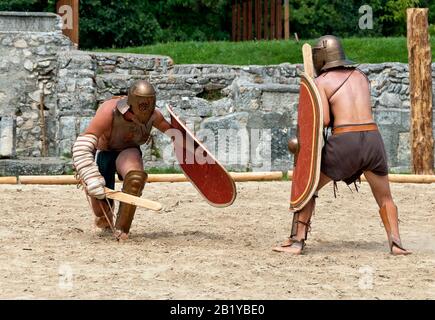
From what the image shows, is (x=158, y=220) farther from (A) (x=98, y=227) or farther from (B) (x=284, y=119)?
(B) (x=284, y=119)

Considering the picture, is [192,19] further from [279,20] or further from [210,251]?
[210,251]

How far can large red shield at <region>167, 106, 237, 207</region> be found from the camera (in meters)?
9.76

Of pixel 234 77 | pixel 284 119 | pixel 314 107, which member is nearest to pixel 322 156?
pixel 314 107

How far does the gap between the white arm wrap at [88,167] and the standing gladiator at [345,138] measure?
1.39 metres

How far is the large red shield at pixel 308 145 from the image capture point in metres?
8.95

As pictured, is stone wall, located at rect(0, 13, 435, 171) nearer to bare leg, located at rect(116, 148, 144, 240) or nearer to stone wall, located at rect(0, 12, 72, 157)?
stone wall, located at rect(0, 12, 72, 157)

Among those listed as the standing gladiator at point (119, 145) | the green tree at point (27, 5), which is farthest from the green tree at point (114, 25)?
the standing gladiator at point (119, 145)

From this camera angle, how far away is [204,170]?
9.88 meters

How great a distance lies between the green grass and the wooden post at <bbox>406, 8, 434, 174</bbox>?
15.4 feet

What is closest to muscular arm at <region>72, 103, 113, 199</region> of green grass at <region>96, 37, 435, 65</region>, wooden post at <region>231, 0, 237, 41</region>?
green grass at <region>96, 37, 435, 65</region>

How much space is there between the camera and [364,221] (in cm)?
1135

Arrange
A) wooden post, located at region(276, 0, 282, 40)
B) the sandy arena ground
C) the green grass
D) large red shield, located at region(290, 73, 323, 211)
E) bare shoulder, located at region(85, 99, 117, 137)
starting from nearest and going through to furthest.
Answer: the sandy arena ground
large red shield, located at region(290, 73, 323, 211)
bare shoulder, located at region(85, 99, 117, 137)
the green grass
wooden post, located at region(276, 0, 282, 40)

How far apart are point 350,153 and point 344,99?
15.1 inches

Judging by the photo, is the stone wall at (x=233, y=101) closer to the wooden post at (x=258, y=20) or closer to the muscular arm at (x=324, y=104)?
the wooden post at (x=258, y=20)
